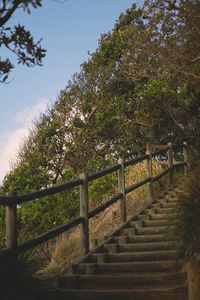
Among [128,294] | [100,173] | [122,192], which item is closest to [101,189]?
[122,192]

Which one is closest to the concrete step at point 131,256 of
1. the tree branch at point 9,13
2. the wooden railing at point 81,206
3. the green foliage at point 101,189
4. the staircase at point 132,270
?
the staircase at point 132,270

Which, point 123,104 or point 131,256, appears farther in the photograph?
point 123,104

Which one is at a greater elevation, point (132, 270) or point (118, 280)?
point (132, 270)

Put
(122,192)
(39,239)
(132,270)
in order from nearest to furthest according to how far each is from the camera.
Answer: (39,239)
(132,270)
(122,192)

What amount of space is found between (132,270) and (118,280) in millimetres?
516

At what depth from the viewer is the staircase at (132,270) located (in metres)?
6.88

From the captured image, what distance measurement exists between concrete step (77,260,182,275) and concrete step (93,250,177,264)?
11.6 inches

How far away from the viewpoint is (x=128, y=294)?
22.8ft

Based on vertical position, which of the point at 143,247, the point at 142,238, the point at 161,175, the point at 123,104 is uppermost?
the point at 123,104

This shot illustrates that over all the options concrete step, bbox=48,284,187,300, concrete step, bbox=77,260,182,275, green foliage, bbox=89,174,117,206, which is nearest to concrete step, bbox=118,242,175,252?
concrete step, bbox=77,260,182,275

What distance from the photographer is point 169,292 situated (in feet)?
21.6

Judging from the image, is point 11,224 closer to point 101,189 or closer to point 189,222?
point 189,222

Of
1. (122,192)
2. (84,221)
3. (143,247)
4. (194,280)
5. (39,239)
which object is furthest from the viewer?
(122,192)

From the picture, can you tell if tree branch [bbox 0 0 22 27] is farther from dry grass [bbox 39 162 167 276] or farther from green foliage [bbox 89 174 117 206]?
green foliage [bbox 89 174 117 206]
